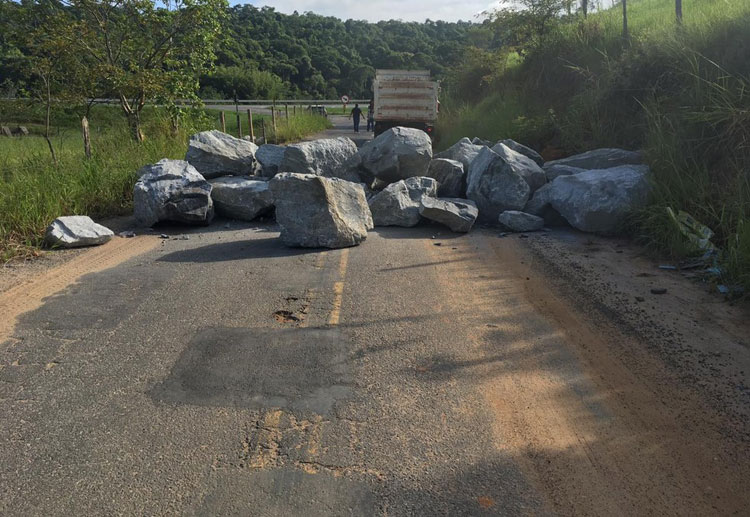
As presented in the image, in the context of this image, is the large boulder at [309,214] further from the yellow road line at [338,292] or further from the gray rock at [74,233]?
the gray rock at [74,233]

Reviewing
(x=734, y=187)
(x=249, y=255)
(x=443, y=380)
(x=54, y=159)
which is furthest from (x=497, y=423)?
(x=54, y=159)

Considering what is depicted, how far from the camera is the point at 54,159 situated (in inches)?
397

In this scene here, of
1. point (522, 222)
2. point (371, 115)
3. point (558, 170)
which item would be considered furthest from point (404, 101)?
point (522, 222)

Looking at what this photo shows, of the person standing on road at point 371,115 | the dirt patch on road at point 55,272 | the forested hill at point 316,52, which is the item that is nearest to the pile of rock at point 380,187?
the dirt patch on road at point 55,272

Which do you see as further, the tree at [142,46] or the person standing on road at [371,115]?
the person standing on road at [371,115]

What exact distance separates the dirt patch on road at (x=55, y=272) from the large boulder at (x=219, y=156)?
251 centimetres

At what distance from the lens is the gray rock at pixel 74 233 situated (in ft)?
25.2

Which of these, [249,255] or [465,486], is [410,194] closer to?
[249,255]

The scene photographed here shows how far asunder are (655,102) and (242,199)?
23.0ft

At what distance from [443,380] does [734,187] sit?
5.04 metres

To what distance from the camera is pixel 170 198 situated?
902 centimetres

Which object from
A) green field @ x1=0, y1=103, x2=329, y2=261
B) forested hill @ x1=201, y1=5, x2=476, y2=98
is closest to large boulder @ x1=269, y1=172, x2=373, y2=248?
green field @ x1=0, y1=103, x2=329, y2=261

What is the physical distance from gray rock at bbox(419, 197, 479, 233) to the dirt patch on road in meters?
3.96

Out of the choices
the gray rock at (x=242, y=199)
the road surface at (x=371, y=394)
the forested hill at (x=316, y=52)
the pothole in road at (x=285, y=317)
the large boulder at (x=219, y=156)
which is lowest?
the road surface at (x=371, y=394)
